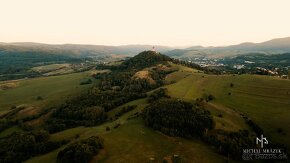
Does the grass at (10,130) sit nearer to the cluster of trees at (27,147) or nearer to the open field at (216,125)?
the cluster of trees at (27,147)

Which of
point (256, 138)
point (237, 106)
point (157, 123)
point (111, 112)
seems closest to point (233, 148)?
point (256, 138)

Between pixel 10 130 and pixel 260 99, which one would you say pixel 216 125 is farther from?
pixel 10 130

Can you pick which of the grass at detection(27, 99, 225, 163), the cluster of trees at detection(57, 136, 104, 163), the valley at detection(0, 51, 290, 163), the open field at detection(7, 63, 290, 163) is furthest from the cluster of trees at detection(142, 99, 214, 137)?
the cluster of trees at detection(57, 136, 104, 163)

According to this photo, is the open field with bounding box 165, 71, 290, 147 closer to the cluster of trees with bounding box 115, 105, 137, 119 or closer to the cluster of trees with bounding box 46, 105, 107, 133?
the cluster of trees with bounding box 115, 105, 137, 119

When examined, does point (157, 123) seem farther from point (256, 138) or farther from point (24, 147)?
point (24, 147)

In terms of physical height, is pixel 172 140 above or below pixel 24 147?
above

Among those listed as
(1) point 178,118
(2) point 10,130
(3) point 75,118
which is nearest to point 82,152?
(1) point 178,118
